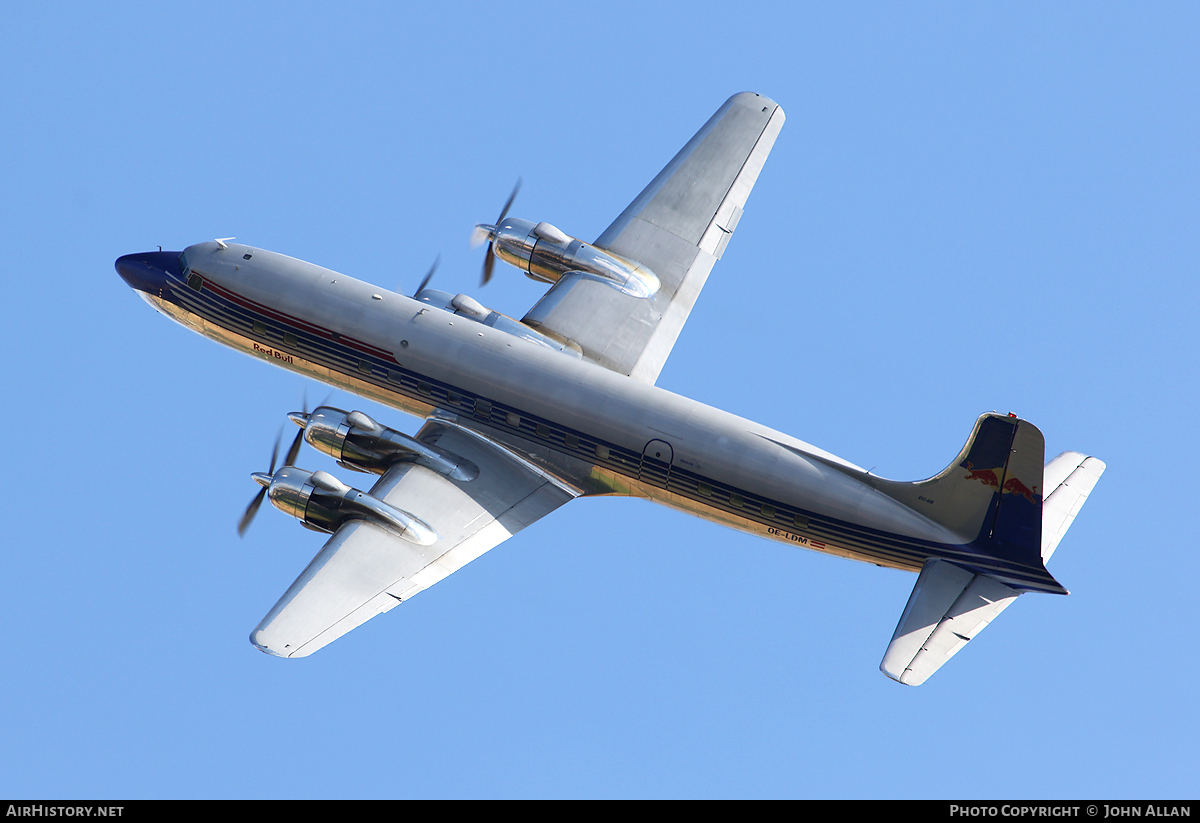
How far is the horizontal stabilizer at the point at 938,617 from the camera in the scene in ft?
108

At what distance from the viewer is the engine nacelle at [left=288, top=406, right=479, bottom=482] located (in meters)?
38.4

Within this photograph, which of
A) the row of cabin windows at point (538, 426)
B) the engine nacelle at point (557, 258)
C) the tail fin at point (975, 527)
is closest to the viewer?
the tail fin at point (975, 527)

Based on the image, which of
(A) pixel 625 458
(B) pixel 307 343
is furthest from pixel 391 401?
(A) pixel 625 458

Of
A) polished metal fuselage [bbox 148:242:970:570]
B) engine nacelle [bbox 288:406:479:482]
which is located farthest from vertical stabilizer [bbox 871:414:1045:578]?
engine nacelle [bbox 288:406:479:482]

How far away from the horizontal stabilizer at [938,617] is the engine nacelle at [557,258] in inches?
531

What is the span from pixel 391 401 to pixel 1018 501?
1791 centimetres

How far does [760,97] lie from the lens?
4756cm

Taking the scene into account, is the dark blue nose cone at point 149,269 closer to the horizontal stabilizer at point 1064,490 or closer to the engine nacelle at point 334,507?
the engine nacelle at point 334,507

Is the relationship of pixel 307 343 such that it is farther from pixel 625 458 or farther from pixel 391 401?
pixel 625 458

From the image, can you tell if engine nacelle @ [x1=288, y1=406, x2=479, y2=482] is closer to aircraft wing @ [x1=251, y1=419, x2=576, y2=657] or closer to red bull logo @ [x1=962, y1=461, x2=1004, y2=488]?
aircraft wing @ [x1=251, y1=419, x2=576, y2=657]

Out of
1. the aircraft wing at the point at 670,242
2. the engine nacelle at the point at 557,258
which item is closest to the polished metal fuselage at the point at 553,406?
the aircraft wing at the point at 670,242

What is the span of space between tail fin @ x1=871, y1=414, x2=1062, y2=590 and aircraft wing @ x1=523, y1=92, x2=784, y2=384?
10.5 meters

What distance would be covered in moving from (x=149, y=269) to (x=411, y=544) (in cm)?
1408

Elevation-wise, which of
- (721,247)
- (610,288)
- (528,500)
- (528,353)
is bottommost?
(528,500)
